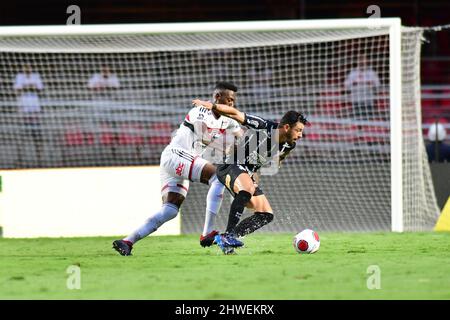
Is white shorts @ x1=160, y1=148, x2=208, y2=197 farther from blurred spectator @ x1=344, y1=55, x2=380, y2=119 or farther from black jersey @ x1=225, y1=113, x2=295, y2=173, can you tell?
blurred spectator @ x1=344, y1=55, x2=380, y2=119

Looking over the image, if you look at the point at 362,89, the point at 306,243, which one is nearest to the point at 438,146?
the point at 362,89

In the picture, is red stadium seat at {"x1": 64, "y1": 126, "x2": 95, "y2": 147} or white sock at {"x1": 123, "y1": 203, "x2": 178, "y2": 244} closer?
white sock at {"x1": 123, "y1": 203, "x2": 178, "y2": 244}

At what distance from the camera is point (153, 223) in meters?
9.80

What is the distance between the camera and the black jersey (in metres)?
9.73

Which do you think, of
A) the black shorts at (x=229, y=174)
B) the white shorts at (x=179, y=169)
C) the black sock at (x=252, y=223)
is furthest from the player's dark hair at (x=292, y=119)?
the white shorts at (x=179, y=169)

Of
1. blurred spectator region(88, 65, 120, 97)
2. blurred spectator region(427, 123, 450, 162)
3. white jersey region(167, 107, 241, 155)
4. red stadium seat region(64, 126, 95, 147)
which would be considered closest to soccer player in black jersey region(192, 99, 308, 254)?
white jersey region(167, 107, 241, 155)

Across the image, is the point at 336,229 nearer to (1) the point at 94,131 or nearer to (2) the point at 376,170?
(2) the point at 376,170

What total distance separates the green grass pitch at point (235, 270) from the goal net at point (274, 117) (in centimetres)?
148

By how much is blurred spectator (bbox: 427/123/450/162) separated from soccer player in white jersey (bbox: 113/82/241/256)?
4584mm

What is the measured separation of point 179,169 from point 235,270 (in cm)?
191

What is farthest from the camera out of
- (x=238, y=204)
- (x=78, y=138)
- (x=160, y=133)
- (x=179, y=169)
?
(x=160, y=133)

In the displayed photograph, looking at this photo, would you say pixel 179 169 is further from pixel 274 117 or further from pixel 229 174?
pixel 274 117

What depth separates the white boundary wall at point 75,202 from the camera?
507 inches
